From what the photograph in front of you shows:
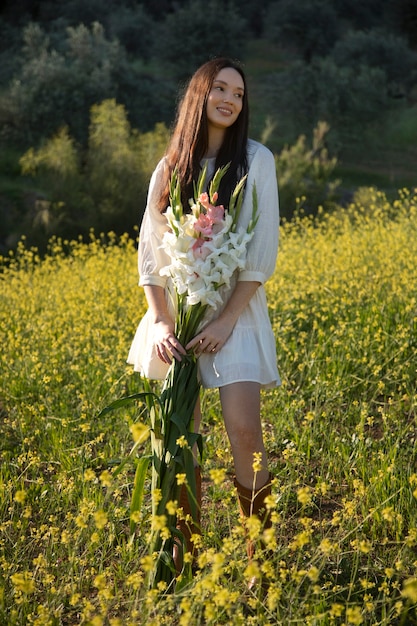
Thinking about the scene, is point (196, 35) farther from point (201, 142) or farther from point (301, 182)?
point (201, 142)

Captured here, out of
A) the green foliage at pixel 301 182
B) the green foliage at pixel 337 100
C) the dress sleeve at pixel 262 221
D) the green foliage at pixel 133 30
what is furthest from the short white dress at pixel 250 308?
the green foliage at pixel 133 30

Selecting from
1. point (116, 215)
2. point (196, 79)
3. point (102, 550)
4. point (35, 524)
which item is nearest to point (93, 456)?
point (35, 524)

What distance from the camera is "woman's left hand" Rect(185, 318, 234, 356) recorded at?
2.70 m

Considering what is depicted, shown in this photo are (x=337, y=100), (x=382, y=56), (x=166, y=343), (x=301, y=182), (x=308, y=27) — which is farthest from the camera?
(x=308, y=27)

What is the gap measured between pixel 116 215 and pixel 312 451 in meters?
14.1

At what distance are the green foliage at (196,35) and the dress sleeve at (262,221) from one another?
27037mm

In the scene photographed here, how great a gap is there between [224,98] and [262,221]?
479 millimetres

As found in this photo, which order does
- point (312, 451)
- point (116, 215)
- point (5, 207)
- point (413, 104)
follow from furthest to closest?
point (413, 104), point (5, 207), point (116, 215), point (312, 451)

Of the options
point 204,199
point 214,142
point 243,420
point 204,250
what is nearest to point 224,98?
point 214,142

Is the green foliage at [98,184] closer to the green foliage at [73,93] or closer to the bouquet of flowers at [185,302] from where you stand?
the green foliage at [73,93]

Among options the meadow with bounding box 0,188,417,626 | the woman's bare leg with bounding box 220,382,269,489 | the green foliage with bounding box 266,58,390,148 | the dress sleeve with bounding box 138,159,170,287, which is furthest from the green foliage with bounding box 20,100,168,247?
the woman's bare leg with bounding box 220,382,269,489

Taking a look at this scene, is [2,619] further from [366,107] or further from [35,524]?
[366,107]

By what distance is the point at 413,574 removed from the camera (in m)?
2.88

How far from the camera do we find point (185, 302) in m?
2.78
